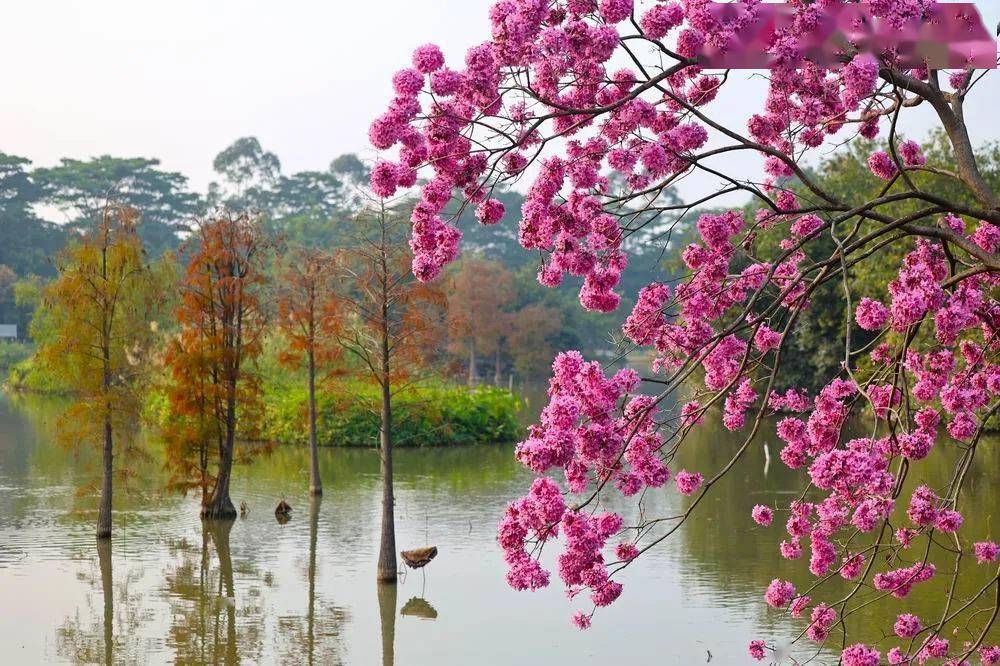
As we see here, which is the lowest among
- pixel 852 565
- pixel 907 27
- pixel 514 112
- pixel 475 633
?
pixel 475 633

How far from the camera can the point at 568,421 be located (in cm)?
621

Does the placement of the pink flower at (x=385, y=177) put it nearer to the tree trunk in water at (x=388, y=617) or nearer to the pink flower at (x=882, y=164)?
the pink flower at (x=882, y=164)

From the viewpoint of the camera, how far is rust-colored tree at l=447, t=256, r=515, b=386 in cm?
6062

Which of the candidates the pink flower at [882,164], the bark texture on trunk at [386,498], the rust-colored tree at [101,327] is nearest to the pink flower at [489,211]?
the pink flower at [882,164]

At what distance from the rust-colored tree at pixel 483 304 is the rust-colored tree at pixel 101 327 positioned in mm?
39571

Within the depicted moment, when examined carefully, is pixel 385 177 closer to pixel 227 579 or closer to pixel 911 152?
pixel 911 152

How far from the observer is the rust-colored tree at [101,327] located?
19.3 metres

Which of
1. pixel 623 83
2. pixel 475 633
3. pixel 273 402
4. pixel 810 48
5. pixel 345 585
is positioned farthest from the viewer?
pixel 273 402

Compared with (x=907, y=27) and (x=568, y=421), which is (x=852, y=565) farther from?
(x=907, y=27)

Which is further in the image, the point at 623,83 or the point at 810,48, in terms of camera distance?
the point at 623,83

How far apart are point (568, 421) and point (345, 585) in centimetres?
1118

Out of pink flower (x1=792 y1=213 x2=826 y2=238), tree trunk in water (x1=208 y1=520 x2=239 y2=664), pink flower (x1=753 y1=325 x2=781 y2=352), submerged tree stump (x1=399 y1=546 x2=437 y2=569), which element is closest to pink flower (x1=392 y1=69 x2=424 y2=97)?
pink flower (x1=753 y1=325 x2=781 y2=352)

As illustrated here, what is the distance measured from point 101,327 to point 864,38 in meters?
15.1

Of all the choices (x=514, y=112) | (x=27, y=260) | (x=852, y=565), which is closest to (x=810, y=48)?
(x=514, y=112)
